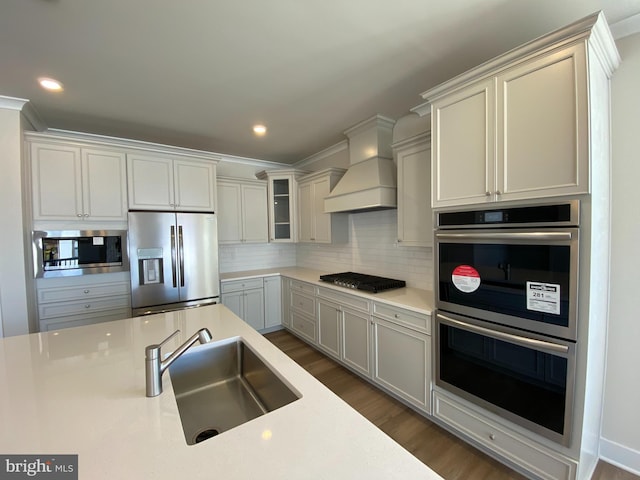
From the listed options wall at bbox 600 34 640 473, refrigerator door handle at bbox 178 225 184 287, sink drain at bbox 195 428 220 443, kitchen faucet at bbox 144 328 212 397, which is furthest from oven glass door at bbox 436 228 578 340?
refrigerator door handle at bbox 178 225 184 287

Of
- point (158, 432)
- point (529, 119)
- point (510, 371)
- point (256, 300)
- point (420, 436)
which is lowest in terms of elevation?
point (420, 436)

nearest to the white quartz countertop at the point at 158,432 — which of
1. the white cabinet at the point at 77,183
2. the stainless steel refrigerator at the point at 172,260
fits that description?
the stainless steel refrigerator at the point at 172,260

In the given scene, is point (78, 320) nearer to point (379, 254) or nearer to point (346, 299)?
point (346, 299)

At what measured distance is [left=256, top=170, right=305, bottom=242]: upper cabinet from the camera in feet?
13.8

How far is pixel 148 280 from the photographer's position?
297 centimetres

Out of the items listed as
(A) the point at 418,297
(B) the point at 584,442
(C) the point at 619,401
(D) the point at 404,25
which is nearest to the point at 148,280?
(A) the point at 418,297

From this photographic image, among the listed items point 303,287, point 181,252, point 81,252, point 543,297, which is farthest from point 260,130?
point 543,297

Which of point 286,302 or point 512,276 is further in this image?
point 286,302

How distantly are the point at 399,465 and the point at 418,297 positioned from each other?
72.2 inches

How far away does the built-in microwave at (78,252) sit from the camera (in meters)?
2.58

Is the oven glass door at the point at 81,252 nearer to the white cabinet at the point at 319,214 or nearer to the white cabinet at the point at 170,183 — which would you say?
the white cabinet at the point at 170,183

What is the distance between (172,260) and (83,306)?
3.11ft

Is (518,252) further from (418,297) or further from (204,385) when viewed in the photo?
(204,385)

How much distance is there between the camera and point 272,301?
404 centimetres
